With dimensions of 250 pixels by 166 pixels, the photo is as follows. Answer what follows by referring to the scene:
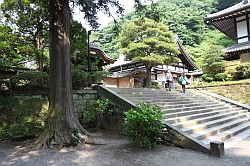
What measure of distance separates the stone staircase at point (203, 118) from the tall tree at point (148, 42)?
7762mm

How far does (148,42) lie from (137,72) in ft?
17.3

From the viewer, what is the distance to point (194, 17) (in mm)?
44656

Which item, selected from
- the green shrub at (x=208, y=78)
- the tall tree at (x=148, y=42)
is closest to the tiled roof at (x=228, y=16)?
the tall tree at (x=148, y=42)

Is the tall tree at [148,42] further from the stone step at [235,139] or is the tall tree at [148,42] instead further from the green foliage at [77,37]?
the stone step at [235,139]

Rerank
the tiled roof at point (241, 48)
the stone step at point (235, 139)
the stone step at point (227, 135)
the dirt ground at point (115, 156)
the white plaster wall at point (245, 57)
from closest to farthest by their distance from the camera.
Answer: the dirt ground at point (115, 156), the stone step at point (235, 139), the stone step at point (227, 135), the tiled roof at point (241, 48), the white plaster wall at point (245, 57)

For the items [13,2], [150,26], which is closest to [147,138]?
[13,2]

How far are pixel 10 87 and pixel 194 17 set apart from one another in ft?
145

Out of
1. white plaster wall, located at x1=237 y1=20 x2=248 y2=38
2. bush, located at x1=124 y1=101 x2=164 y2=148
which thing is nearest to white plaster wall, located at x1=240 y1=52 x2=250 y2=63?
white plaster wall, located at x1=237 y1=20 x2=248 y2=38

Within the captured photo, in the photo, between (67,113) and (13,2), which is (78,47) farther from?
(67,113)

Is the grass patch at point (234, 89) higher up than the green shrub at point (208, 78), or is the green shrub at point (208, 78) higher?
the green shrub at point (208, 78)

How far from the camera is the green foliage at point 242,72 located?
14584 millimetres

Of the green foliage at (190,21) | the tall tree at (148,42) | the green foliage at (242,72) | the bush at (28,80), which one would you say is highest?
the green foliage at (190,21)

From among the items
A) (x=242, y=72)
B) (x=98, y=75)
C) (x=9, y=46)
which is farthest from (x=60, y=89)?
(x=242, y=72)

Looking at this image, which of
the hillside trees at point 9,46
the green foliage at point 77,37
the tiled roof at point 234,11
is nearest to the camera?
the hillside trees at point 9,46
